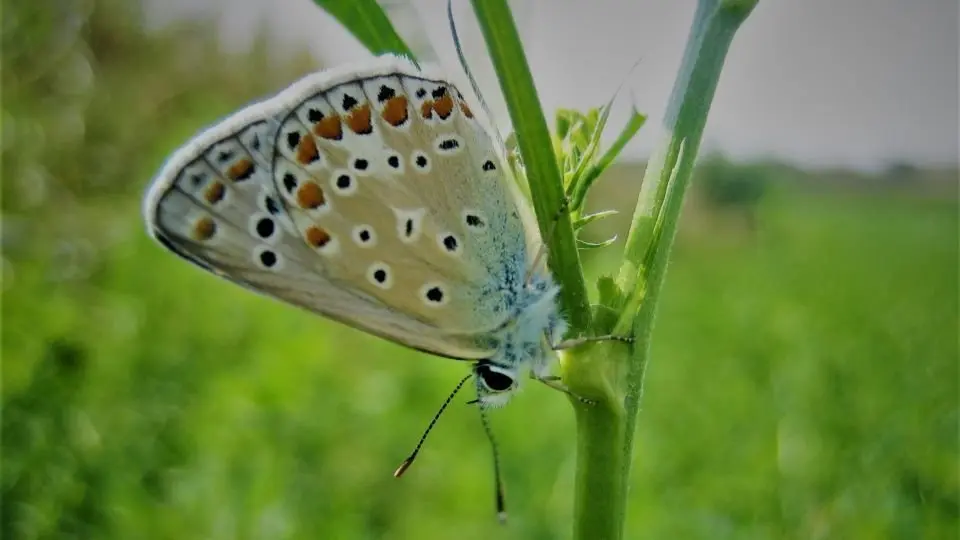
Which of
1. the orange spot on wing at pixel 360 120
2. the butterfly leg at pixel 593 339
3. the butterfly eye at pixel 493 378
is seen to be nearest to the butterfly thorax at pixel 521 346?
the butterfly eye at pixel 493 378

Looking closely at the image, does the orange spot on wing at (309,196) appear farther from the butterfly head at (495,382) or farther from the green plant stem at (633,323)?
the green plant stem at (633,323)

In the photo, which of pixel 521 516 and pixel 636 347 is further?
pixel 521 516

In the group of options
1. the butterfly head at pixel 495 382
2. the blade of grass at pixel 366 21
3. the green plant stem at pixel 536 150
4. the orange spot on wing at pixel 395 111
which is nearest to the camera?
the green plant stem at pixel 536 150

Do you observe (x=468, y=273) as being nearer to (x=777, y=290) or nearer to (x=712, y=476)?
(x=712, y=476)

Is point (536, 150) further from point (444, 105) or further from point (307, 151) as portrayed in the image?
point (307, 151)

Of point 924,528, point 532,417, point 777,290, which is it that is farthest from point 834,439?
point 777,290

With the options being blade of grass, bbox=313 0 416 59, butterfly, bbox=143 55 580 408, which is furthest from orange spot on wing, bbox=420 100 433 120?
blade of grass, bbox=313 0 416 59

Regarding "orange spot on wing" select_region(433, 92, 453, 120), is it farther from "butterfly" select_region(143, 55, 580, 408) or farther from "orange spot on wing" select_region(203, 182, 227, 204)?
"orange spot on wing" select_region(203, 182, 227, 204)
